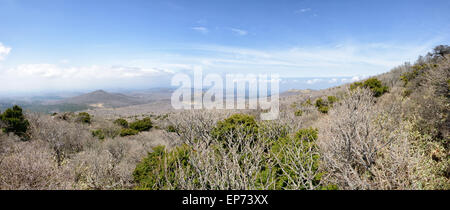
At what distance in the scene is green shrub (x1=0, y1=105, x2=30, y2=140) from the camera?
16375 mm

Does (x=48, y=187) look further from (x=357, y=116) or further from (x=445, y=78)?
(x=445, y=78)

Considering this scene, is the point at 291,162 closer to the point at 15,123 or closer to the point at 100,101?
the point at 15,123

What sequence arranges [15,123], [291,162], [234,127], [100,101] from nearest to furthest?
1. [291,162]
2. [234,127]
3. [15,123]
4. [100,101]

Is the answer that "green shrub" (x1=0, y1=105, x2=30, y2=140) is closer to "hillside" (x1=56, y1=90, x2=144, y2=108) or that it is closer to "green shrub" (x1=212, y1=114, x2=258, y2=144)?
"green shrub" (x1=212, y1=114, x2=258, y2=144)

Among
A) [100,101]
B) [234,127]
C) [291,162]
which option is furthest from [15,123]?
[100,101]

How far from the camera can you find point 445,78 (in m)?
9.69

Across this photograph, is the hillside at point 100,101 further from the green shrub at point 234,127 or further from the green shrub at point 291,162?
the green shrub at point 291,162

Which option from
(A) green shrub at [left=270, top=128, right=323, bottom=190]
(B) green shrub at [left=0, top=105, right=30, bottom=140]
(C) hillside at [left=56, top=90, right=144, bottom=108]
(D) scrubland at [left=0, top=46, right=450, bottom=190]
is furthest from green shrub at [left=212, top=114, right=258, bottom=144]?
(C) hillside at [left=56, top=90, right=144, bottom=108]

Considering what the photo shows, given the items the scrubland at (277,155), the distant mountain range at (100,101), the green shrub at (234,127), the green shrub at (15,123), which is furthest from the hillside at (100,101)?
the green shrub at (234,127)

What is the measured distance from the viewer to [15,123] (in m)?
16.5

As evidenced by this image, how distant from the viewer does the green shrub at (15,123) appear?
1638 centimetres

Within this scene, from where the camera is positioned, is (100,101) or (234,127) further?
(100,101)
